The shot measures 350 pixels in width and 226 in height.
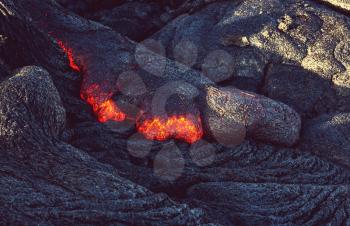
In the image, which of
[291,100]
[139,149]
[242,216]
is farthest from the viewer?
[291,100]

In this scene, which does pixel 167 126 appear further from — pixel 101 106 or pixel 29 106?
pixel 29 106

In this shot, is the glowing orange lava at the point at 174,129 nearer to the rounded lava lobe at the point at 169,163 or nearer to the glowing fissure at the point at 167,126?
the glowing fissure at the point at 167,126

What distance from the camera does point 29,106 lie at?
593 centimetres

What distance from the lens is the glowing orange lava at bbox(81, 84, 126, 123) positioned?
24.0ft

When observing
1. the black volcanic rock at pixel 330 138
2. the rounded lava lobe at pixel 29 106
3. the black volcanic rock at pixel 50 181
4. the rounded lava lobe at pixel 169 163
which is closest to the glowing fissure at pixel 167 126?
the rounded lava lobe at pixel 169 163

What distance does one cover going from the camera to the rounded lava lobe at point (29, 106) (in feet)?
18.5

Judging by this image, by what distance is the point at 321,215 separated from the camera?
6.02 m

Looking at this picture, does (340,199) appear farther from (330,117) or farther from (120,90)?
(120,90)

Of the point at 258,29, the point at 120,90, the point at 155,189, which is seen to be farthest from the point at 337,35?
the point at 155,189

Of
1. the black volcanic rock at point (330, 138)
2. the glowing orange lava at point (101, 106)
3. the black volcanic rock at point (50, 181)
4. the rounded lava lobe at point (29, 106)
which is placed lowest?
the black volcanic rock at point (330, 138)

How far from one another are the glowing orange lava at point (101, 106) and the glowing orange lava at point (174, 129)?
51 cm

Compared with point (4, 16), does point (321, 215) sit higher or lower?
lower

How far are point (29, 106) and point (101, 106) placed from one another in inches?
66.2

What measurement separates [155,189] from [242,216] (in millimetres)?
1157
